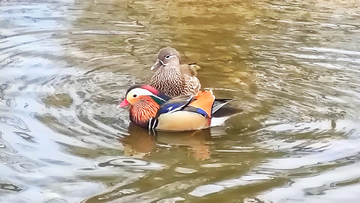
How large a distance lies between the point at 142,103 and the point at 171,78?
86 cm

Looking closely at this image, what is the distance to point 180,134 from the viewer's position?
463 centimetres

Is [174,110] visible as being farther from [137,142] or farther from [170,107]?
[137,142]

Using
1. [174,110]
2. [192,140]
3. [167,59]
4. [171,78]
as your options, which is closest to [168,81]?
[171,78]

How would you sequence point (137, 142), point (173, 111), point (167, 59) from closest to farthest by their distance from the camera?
point (137, 142) → point (173, 111) → point (167, 59)

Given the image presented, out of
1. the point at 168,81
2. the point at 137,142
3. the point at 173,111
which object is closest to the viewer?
the point at 137,142

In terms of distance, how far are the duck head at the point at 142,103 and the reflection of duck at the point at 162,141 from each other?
0.10 meters

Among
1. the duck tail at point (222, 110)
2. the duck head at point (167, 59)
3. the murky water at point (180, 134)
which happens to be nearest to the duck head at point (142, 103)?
the murky water at point (180, 134)

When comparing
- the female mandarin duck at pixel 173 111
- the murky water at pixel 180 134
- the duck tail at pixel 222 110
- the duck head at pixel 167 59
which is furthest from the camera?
the duck head at pixel 167 59

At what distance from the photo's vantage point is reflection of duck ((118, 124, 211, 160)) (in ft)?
13.9

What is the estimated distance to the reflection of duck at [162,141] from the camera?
13.9 ft

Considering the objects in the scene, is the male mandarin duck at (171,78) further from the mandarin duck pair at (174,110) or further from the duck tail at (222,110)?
the duck tail at (222,110)

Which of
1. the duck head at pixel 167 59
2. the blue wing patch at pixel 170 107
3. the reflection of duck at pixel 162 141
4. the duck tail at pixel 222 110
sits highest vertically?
the duck head at pixel 167 59

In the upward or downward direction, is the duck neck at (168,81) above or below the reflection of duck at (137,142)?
above

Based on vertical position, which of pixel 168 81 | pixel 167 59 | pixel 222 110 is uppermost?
pixel 167 59
